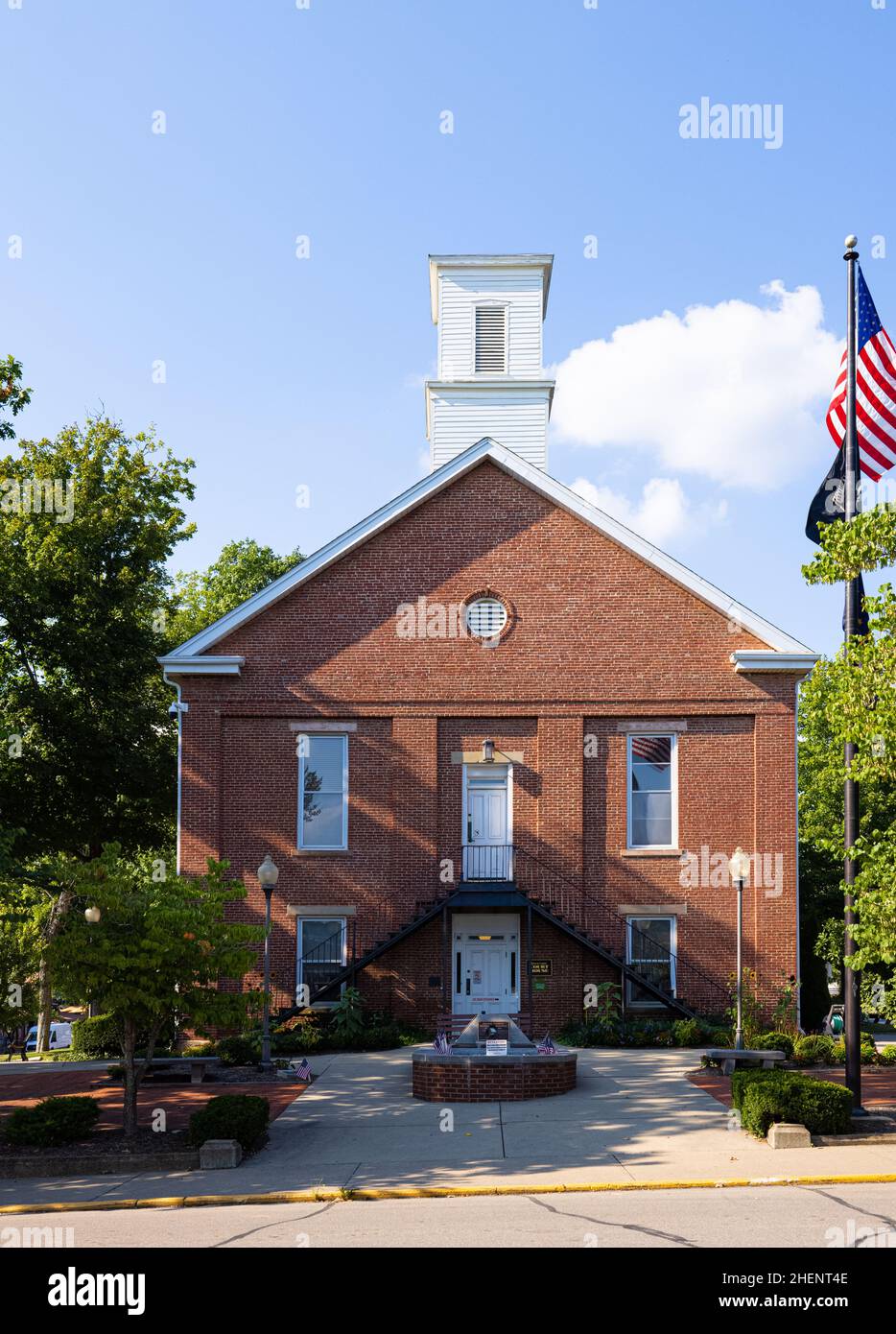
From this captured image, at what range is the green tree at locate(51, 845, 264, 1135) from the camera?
1584cm

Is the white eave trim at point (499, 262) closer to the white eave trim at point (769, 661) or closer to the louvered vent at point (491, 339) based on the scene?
the louvered vent at point (491, 339)

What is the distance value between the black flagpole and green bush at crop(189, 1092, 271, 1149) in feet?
25.7

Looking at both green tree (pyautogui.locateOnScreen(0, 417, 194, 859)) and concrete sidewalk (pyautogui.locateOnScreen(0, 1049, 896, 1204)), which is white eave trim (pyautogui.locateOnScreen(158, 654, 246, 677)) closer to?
green tree (pyautogui.locateOnScreen(0, 417, 194, 859))

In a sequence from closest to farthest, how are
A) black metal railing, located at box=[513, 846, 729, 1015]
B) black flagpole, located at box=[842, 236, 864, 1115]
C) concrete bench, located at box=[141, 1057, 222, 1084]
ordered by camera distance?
1. black flagpole, located at box=[842, 236, 864, 1115]
2. concrete bench, located at box=[141, 1057, 222, 1084]
3. black metal railing, located at box=[513, 846, 729, 1015]

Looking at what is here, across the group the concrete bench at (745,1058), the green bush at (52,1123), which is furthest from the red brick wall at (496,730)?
the green bush at (52,1123)

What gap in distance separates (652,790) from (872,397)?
11.2 meters

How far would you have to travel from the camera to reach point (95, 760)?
3262 cm

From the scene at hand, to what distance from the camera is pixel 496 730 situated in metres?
26.4

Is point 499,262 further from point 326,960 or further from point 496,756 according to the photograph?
point 326,960

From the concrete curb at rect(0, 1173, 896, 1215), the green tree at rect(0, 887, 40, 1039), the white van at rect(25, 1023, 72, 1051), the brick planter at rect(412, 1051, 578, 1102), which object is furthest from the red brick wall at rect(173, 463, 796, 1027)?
the white van at rect(25, 1023, 72, 1051)

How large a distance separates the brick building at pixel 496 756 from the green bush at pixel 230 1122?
367 inches

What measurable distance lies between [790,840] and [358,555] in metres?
11.1
